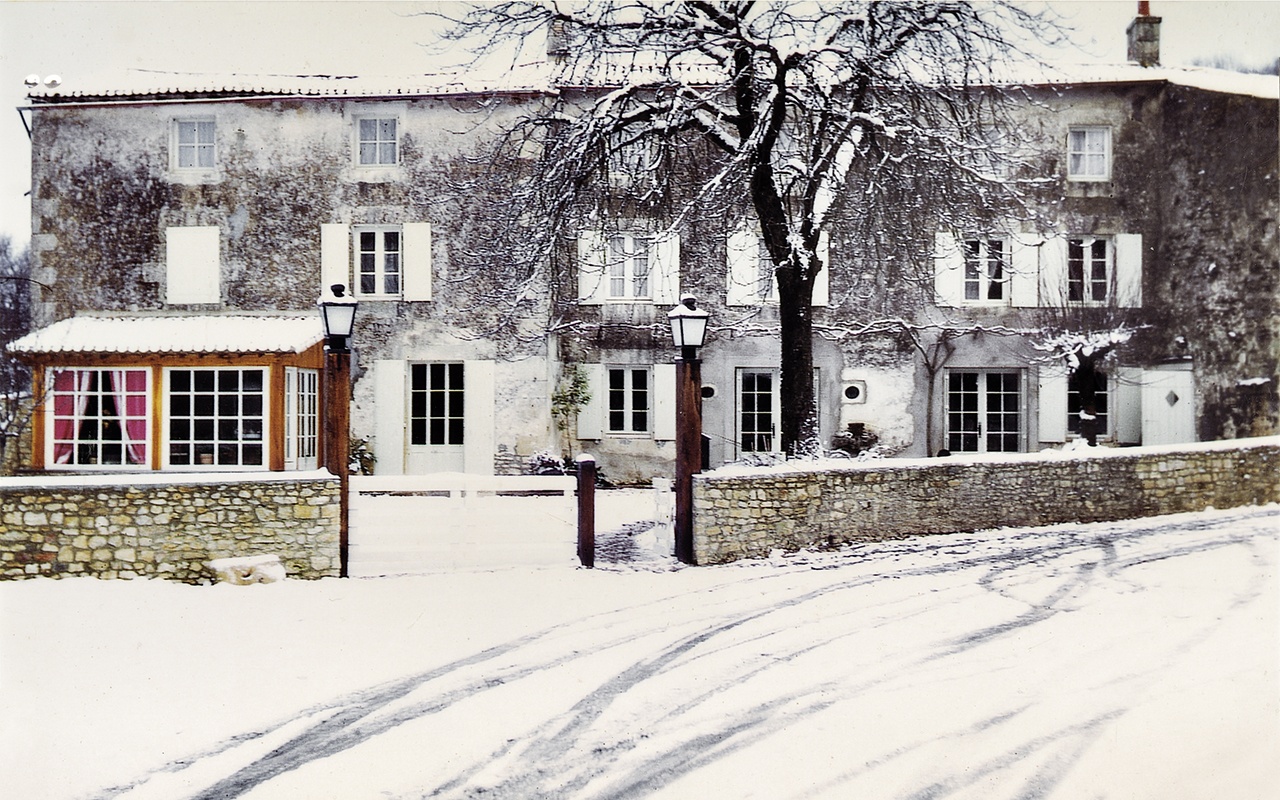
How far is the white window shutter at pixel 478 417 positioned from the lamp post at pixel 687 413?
8.02 ft

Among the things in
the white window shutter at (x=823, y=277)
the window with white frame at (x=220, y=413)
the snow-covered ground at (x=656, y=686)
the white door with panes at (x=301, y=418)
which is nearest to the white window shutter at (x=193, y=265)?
the window with white frame at (x=220, y=413)

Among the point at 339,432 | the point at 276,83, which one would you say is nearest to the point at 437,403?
the point at 339,432

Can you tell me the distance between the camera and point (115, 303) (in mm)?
8070

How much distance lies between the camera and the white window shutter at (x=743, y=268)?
18.2 feet

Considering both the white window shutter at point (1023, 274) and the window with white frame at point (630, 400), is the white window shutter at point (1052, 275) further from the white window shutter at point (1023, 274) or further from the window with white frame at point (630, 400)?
Answer: the window with white frame at point (630, 400)

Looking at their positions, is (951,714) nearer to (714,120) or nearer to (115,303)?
(714,120)

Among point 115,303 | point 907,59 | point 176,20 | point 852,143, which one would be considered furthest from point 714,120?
point 115,303

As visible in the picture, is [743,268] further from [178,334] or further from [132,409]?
[132,409]

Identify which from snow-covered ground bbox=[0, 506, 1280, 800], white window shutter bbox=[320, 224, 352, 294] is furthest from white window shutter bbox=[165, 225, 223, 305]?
snow-covered ground bbox=[0, 506, 1280, 800]

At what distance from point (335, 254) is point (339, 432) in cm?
436

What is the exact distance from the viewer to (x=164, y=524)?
4.85m

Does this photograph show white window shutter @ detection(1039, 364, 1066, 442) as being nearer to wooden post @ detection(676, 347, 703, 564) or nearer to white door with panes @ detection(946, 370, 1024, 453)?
white door with panes @ detection(946, 370, 1024, 453)

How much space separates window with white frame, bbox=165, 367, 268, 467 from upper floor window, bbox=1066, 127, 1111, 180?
8032 millimetres

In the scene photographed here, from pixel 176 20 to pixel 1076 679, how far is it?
17.6 ft
